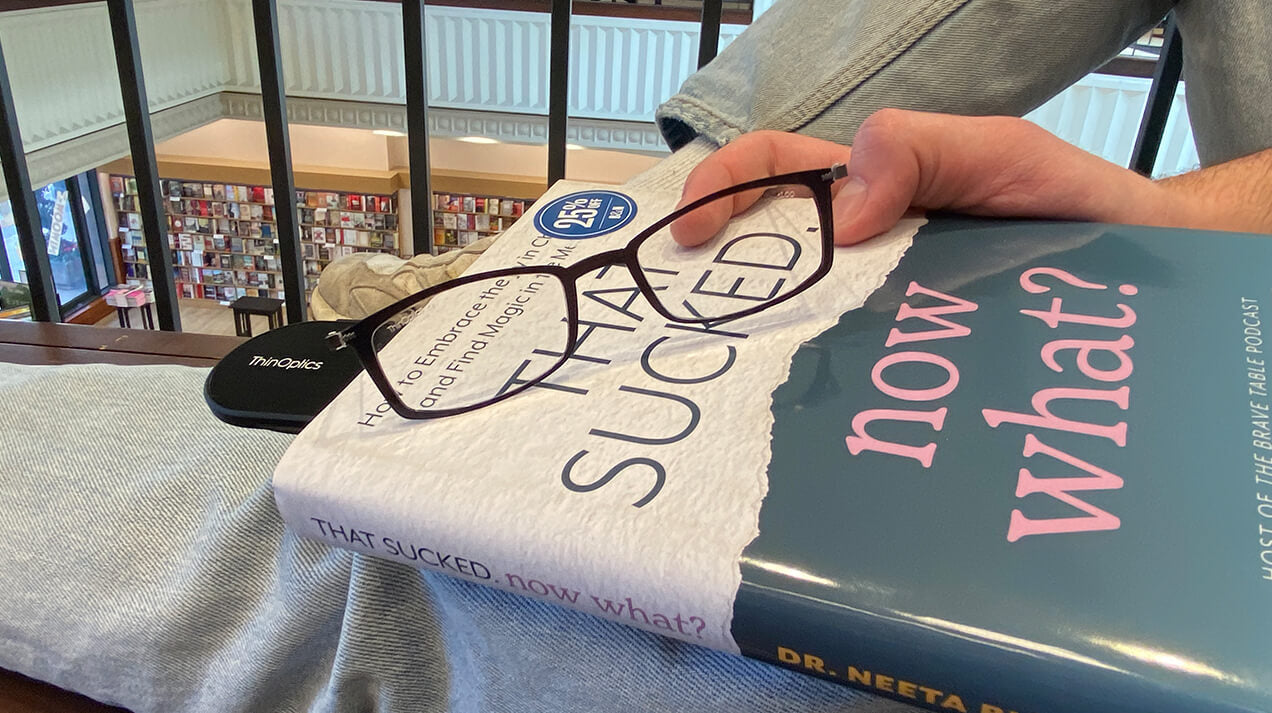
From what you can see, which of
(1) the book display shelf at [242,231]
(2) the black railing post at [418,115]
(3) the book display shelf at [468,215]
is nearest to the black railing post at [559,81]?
(2) the black railing post at [418,115]

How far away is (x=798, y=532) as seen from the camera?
202mm

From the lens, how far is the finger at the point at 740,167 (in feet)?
1.11

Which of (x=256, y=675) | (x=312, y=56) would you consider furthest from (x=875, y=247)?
(x=312, y=56)

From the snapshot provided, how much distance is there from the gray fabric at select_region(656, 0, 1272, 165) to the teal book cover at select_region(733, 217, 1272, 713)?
0.18m

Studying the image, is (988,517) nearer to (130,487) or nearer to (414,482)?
(414,482)

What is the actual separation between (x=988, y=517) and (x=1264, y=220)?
0.34 meters

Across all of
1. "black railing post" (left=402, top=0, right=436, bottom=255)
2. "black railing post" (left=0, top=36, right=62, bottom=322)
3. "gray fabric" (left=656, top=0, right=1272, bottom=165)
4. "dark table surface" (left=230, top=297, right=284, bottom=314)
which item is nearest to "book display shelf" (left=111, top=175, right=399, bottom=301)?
"dark table surface" (left=230, top=297, right=284, bottom=314)

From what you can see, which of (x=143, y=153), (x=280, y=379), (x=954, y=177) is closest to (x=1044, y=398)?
(x=954, y=177)

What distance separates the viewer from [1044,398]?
24 centimetres

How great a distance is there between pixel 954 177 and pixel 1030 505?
8.1 inches

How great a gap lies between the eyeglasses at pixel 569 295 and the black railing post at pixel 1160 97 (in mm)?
511

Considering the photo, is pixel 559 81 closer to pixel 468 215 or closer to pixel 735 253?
pixel 735 253

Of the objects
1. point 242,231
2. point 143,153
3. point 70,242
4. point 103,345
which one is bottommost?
point 70,242

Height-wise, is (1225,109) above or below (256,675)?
above
